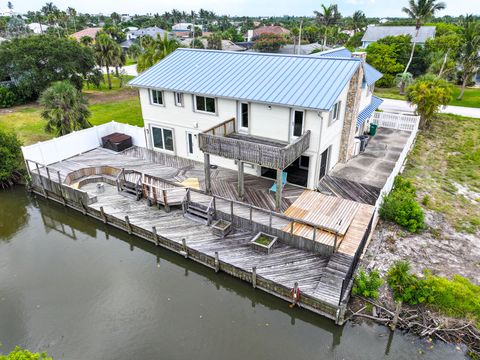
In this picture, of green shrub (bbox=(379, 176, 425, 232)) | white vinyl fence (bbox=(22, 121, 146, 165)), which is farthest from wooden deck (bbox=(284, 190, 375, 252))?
white vinyl fence (bbox=(22, 121, 146, 165))

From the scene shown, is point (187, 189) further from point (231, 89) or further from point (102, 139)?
point (102, 139)

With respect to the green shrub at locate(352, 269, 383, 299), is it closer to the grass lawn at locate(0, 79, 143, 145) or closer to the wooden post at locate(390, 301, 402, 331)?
the wooden post at locate(390, 301, 402, 331)

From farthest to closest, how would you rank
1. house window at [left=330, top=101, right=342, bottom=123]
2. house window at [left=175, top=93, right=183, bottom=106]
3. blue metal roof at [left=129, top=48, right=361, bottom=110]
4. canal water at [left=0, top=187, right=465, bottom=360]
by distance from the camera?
house window at [left=175, top=93, right=183, bottom=106] → house window at [left=330, top=101, right=342, bottom=123] → blue metal roof at [left=129, top=48, right=361, bottom=110] → canal water at [left=0, top=187, right=465, bottom=360]

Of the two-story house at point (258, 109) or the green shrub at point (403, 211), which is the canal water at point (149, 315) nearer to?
the two-story house at point (258, 109)

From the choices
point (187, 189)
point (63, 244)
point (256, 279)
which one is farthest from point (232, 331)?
point (63, 244)

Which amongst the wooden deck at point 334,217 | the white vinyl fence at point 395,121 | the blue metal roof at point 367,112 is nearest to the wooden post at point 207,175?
the wooden deck at point 334,217

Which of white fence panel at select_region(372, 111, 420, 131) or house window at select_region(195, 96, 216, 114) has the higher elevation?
house window at select_region(195, 96, 216, 114)
